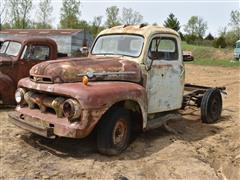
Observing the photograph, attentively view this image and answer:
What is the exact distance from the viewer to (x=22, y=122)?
631cm

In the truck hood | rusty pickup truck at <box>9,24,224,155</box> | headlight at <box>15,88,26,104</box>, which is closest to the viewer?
rusty pickup truck at <box>9,24,224,155</box>

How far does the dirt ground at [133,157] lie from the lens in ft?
17.9

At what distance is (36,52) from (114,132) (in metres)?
4.65

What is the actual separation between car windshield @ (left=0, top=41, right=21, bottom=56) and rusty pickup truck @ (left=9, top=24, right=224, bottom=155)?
2699mm

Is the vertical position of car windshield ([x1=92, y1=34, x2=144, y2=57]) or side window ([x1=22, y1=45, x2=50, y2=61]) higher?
car windshield ([x1=92, y1=34, x2=144, y2=57])

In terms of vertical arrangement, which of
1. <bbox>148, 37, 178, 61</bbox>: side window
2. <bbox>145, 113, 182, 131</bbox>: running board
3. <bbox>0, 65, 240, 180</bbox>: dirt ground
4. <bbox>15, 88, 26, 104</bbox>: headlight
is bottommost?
<bbox>0, 65, 240, 180</bbox>: dirt ground

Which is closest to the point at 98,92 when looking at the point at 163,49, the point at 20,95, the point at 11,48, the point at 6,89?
the point at 20,95

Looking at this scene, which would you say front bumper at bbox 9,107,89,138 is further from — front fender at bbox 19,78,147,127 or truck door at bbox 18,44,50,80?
truck door at bbox 18,44,50,80

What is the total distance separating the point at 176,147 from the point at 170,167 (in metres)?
0.99

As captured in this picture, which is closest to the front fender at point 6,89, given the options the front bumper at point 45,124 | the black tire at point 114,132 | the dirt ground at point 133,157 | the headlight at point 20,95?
the dirt ground at point 133,157

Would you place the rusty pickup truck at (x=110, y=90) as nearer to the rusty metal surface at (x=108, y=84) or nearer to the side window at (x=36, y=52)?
the rusty metal surface at (x=108, y=84)

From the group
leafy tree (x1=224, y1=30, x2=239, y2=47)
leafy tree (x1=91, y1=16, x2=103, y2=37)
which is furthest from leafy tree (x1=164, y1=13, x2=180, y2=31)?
leafy tree (x1=91, y1=16, x2=103, y2=37)

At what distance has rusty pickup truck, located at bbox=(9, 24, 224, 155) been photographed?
5.72 m

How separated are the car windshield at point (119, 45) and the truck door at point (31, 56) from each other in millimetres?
2428
